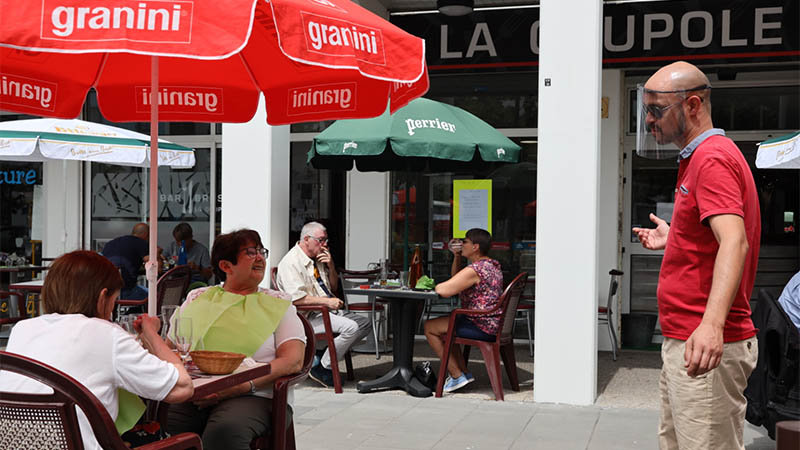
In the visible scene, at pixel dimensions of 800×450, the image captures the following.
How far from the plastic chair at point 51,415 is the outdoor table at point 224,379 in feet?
1.39

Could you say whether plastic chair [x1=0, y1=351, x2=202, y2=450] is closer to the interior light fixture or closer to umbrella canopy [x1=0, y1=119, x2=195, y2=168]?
umbrella canopy [x1=0, y1=119, x2=195, y2=168]

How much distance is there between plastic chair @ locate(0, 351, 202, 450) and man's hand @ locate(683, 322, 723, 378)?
175 centimetres

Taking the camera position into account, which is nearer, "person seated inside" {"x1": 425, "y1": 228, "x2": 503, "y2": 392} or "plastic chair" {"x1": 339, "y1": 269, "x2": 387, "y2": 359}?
"person seated inside" {"x1": 425, "y1": 228, "x2": 503, "y2": 392}

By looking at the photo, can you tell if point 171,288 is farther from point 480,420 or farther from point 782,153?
point 782,153

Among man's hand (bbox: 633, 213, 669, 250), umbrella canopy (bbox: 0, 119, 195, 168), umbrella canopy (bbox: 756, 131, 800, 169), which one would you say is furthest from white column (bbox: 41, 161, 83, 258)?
man's hand (bbox: 633, 213, 669, 250)

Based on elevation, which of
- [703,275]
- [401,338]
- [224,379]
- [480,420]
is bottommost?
[480,420]

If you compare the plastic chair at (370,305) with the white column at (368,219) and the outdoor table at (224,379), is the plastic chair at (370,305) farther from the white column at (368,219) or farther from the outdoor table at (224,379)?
the outdoor table at (224,379)

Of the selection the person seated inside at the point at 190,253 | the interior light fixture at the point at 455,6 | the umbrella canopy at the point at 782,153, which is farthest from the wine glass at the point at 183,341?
the person seated inside at the point at 190,253

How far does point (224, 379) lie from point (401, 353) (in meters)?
3.88

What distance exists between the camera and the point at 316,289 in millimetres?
6949

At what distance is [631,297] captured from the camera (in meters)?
9.63

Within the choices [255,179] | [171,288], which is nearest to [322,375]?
[171,288]

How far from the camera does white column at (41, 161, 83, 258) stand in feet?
36.3

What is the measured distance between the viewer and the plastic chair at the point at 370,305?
8.38m
